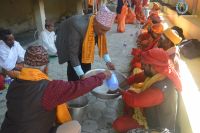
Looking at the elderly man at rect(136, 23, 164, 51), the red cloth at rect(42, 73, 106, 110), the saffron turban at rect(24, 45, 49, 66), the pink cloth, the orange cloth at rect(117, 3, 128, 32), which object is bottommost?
the orange cloth at rect(117, 3, 128, 32)

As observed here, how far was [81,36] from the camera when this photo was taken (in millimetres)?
3297

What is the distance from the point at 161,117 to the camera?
2.77 metres

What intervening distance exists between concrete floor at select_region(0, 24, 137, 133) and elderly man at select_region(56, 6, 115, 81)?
0.81m

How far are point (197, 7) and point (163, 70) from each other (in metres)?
4.82

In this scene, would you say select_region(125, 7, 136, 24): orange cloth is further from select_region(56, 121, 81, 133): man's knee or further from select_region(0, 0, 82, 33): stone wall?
select_region(56, 121, 81, 133): man's knee

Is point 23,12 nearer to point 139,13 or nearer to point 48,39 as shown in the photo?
point 48,39

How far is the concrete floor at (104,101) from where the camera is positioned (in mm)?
3666

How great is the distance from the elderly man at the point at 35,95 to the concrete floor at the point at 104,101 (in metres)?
1.34

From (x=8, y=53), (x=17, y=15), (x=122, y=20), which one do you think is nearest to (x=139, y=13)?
(x=122, y=20)

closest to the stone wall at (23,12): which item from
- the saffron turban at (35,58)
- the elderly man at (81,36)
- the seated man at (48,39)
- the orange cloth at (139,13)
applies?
the seated man at (48,39)

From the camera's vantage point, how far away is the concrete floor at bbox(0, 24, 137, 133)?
3666 millimetres

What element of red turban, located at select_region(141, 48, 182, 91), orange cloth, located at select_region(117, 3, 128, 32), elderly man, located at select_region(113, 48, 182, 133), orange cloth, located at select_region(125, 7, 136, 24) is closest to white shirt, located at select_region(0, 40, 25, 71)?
elderly man, located at select_region(113, 48, 182, 133)

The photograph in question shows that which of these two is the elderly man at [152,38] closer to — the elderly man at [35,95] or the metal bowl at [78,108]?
the metal bowl at [78,108]

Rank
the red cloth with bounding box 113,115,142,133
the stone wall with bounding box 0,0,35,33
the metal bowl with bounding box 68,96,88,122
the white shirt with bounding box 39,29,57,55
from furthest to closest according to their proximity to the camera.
→ the stone wall with bounding box 0,0,35,33 < the white shirt with bounding box 39,29,57,55 < the metal bowl with bounding box 68,96,88,122 < the red cloth with bounding box 113,115,142,133
